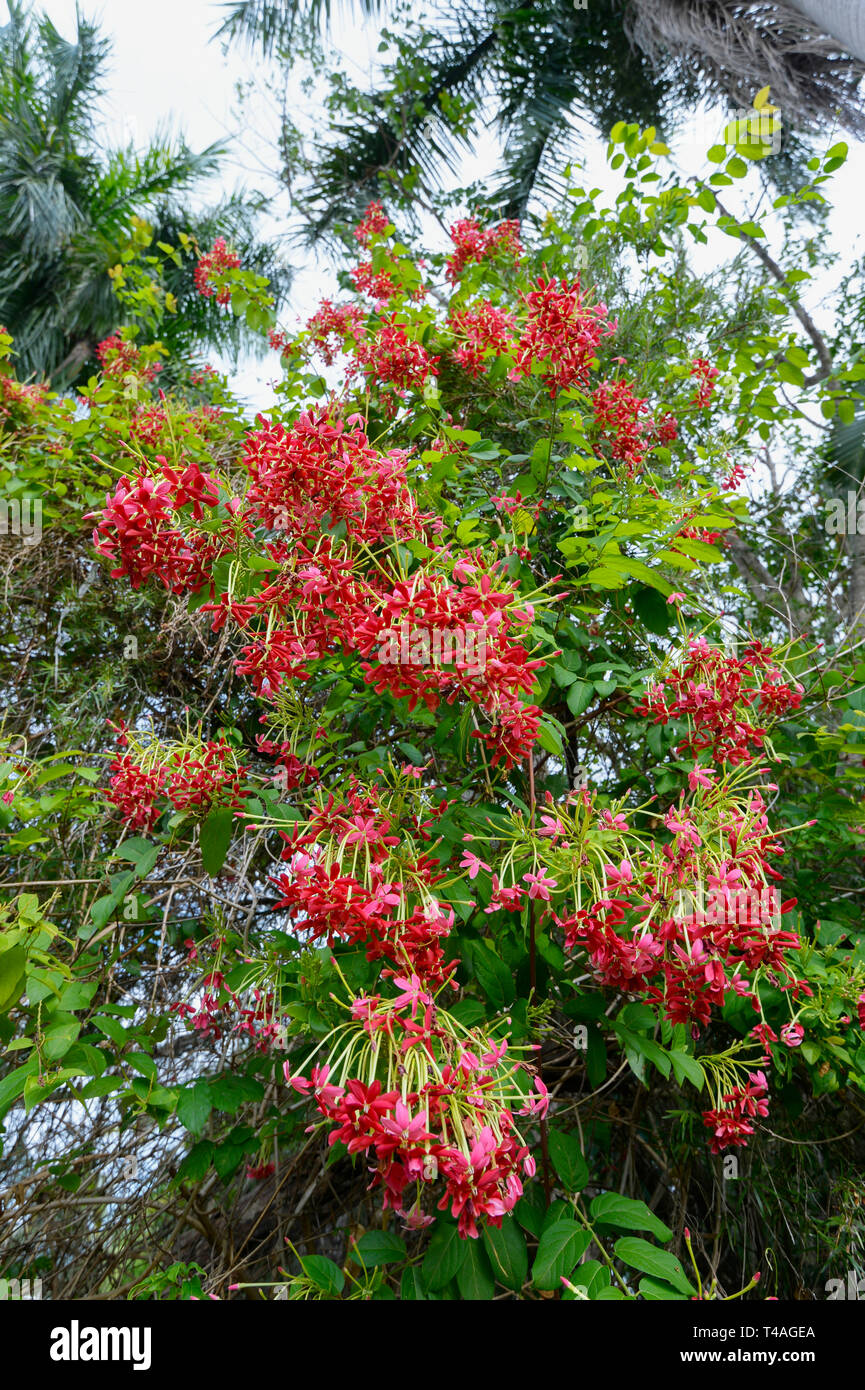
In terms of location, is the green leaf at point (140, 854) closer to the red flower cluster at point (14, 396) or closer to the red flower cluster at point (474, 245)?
the red flower cluster at point (14, 396)

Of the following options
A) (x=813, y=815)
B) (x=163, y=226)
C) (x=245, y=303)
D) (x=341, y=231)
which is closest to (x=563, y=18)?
(x=341, y=231)

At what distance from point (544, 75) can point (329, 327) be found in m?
4.13

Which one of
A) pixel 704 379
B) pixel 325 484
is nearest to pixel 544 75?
pixel 704 379

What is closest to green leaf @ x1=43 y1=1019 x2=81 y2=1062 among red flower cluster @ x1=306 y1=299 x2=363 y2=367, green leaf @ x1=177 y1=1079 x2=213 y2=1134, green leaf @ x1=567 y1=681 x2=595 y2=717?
green leaf @ x1=177 y1=1079 x2=213 y2=1134

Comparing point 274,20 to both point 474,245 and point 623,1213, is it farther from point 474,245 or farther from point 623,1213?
point 623,1213

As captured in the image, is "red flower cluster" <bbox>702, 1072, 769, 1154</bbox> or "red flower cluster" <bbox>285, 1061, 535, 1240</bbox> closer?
"red flower cluster" <bbox>285, 1061, 535, 1240</bbox>

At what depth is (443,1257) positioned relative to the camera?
3.50 ft

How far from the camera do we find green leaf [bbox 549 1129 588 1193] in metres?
1.20

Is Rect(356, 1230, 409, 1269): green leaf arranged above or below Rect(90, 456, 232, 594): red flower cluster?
below

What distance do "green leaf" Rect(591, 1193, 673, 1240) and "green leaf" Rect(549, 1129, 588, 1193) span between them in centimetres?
4

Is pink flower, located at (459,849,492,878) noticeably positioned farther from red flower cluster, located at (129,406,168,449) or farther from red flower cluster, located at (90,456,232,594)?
red flower cluster, located at (129,406,168,449)
